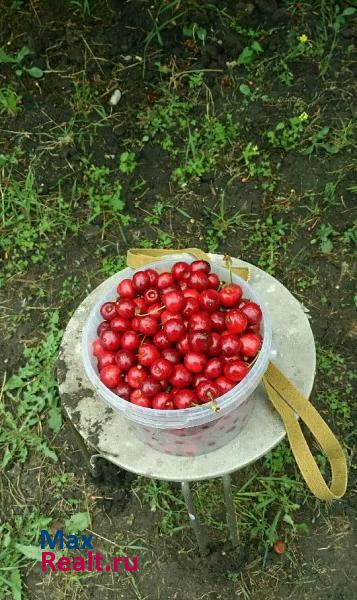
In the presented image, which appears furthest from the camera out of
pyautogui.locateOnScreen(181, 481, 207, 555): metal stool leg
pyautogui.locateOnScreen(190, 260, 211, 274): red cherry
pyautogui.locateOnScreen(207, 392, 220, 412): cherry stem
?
pyautogui.locateOnScreen(181, 481, 207, 555): metal stool leg

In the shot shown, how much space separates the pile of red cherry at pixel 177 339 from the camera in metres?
1.52

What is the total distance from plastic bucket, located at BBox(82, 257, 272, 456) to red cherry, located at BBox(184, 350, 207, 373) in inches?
3.9

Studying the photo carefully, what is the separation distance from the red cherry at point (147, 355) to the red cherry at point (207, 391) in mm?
150

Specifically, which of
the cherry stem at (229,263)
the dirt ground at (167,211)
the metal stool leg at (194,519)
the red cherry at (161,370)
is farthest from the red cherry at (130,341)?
the dirt ground at (167,211)

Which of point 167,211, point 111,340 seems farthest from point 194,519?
point 167,211

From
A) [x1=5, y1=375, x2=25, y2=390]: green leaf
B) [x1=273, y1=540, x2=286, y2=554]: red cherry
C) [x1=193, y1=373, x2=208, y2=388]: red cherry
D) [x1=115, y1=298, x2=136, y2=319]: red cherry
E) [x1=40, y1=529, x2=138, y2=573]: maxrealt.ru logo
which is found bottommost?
[x1=40, y1=529, x2=138, y2=573]: maxrealt.ru logo

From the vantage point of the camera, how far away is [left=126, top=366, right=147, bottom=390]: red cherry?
1553 mm

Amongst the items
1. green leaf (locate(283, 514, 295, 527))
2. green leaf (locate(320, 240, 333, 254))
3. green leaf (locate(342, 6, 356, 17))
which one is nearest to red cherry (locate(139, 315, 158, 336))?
green leaf (locate(283, 514, 295, 527))

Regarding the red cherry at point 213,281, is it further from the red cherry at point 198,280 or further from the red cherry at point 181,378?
the red cherry at point 181,378

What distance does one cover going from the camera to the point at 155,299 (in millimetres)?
1712

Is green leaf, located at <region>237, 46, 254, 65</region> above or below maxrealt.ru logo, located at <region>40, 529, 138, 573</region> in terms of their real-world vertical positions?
above

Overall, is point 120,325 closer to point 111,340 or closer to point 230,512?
point 111,340

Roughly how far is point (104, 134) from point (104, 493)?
200 cm

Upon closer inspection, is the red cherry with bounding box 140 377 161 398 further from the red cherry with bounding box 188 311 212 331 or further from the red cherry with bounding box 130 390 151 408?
the red cherry with bounding box 188 311 212 331
